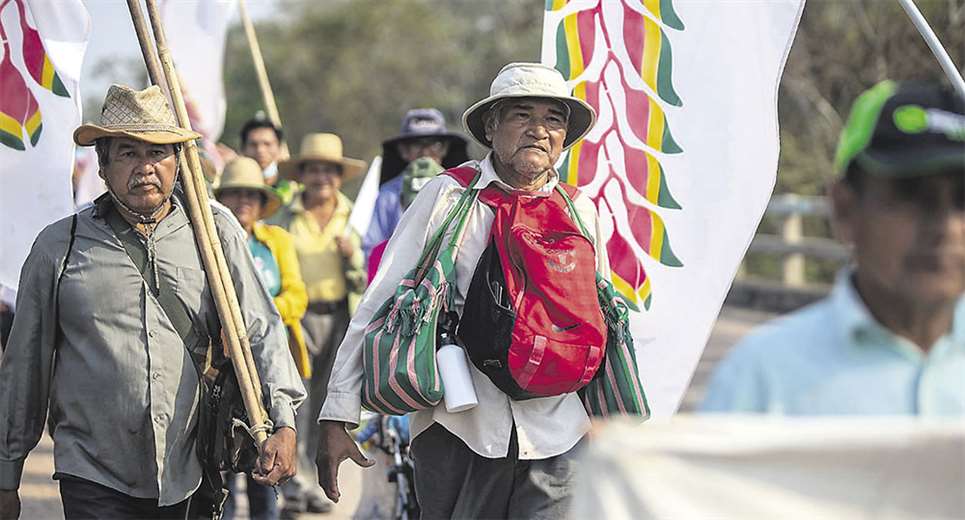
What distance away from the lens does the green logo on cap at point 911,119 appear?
2.95 metres

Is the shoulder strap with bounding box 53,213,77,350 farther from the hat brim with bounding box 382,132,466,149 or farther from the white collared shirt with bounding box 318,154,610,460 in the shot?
the hat brim with bounding box 382,132,466,149

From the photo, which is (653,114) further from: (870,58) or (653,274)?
(870,58)

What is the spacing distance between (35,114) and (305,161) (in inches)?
124

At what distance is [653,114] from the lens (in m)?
6.22

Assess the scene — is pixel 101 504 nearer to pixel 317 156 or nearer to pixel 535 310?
pixel 535 310

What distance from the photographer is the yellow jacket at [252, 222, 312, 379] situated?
327 inches

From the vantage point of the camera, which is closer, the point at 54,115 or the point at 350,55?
the point at 54,115

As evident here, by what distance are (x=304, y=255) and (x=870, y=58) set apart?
1370cm

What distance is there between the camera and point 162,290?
5.14m

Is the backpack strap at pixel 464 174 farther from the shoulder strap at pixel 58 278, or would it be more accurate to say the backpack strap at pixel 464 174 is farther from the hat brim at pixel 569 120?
the shoulder strap at pixel 58 278

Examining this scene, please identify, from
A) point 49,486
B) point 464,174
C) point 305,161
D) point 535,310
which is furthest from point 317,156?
point 535,310

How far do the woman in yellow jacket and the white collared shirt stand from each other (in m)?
2.99

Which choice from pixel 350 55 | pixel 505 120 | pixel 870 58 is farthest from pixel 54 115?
pixel 350 55

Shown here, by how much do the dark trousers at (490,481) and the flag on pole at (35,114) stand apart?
2040 millimetres
